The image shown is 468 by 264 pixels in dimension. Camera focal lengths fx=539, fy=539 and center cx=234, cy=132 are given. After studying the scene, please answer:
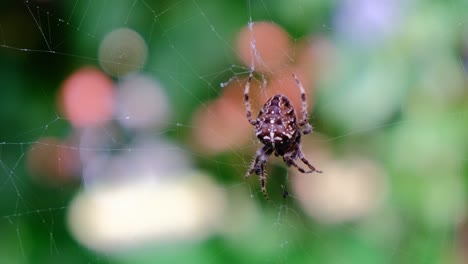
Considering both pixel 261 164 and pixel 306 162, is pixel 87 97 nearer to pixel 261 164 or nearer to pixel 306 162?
pixel 261 164

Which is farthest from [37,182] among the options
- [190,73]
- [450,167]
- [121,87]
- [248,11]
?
[450,167]

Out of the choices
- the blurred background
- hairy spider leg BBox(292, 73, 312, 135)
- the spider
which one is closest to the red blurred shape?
the blurred background

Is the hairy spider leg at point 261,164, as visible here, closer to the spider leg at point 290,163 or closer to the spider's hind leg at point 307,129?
the spider leg at point 290,163

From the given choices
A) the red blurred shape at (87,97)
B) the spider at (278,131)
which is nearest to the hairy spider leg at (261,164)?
the spider at (278,131)

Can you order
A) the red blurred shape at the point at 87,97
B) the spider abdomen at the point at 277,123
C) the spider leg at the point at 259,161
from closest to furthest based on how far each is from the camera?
1. the red blurred shape at the point at 87,97
2. the spider leg at the point at 259,161
3. the spider abdomen at the point at 277,123

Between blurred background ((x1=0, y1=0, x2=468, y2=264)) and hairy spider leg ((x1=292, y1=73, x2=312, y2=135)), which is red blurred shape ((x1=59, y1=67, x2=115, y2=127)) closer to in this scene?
blurred background ((x1=0, y1=0, x2=468, y2=264))

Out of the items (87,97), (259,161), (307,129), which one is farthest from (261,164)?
(87,97)

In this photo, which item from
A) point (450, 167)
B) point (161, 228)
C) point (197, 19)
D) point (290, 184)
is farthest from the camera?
point (161, 228)

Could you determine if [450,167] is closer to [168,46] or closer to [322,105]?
[322,105]
